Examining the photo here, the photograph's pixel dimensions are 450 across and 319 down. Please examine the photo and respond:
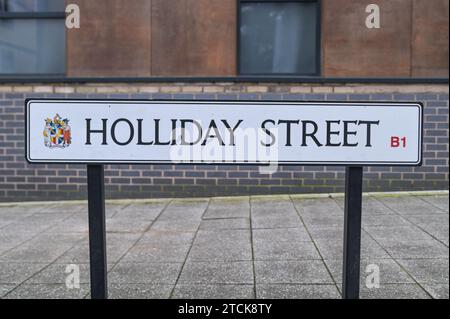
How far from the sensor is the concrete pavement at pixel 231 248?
3574 millimetres

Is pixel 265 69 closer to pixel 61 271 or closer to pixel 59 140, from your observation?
pixel 61 271

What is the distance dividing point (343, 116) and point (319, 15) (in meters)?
5.07

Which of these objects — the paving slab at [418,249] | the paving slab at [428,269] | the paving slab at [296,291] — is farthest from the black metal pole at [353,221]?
the paving slab at [418,249]

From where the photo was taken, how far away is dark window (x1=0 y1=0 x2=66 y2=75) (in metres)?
7.24

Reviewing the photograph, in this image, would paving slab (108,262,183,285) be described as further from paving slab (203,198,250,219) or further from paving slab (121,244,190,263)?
paving slab (203,198,250,219)

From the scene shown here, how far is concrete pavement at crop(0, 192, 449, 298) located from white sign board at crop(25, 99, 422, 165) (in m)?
1.40

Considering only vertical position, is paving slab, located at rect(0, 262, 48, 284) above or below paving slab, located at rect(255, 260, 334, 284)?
below

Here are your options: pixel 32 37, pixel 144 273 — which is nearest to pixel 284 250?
pixel 144 273

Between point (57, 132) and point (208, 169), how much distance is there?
4.78 m

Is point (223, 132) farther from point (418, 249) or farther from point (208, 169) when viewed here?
point (208, 169)

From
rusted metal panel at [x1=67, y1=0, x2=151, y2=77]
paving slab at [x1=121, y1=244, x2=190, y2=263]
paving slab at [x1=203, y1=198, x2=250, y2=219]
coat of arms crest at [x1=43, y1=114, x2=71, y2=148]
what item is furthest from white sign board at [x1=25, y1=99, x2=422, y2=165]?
rusted metal panel at [x1=67, y1=0, x2=151, y2=77]

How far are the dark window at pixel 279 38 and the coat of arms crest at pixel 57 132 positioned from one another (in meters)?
5.01

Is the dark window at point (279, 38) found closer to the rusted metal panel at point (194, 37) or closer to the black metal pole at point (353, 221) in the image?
the rusted metal panel at point (194, 37)
